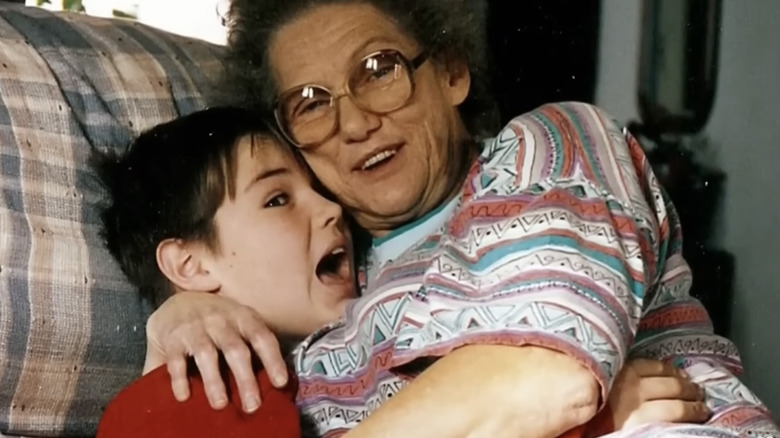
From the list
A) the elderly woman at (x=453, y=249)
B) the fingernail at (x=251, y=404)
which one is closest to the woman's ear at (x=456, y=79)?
the elderly woman at (x=453, y=249)

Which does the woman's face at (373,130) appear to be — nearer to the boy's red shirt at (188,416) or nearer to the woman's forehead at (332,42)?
the woman's forehead at (332,42)

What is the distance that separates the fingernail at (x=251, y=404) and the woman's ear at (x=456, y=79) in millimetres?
318

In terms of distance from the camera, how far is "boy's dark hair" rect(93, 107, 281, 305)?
850 mm

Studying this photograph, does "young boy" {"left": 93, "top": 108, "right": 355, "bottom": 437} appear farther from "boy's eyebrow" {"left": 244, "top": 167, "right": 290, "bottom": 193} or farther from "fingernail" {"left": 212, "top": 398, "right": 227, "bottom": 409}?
"fingernail" {"left": 212, "top": 398, "right": 227, "bottom": 409}

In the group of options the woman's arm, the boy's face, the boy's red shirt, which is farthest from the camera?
the boy's face

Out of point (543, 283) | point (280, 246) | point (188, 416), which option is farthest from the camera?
point (280, 246)

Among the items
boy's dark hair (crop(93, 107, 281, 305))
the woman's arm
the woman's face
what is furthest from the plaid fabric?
the woman's arm

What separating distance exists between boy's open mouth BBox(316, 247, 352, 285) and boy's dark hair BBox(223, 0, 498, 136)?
139mm

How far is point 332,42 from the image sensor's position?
88 cm

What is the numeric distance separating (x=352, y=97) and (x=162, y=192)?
6.6 inches

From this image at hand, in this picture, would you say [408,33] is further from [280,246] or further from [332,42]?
[280,246]

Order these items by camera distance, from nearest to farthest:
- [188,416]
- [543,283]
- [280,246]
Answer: [543,283], [188,416], [280,246]

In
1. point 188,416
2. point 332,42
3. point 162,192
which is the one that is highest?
point 332,42

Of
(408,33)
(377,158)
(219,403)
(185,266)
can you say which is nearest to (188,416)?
(219,403)
